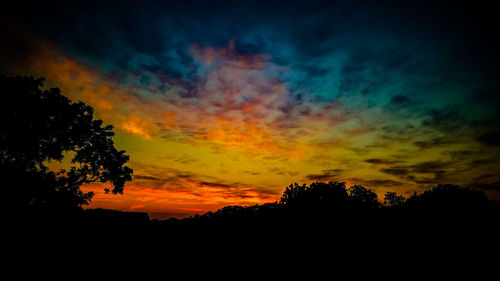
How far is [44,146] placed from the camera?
17031 millimetres

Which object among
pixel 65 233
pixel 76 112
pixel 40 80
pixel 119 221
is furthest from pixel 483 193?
pixel 40 80

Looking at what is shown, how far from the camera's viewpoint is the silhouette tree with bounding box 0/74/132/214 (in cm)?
1523

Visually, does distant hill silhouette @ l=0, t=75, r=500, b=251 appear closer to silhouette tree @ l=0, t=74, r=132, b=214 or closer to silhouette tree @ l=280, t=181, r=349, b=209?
silhouette tree @ l=0, t=74, r=132, b=214

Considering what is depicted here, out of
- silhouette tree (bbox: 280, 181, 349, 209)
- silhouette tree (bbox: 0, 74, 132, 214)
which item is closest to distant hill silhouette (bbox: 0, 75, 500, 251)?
silhouette tree (bbox: 0, 74, 132, 214)

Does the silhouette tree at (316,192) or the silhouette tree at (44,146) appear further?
the silhouette tree at (316,192)

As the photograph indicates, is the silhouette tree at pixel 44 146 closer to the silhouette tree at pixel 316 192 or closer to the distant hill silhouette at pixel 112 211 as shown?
the distant hill silhouette at pixel 112 211

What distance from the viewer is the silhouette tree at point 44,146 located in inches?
600

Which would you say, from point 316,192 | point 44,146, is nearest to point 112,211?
point 44,146

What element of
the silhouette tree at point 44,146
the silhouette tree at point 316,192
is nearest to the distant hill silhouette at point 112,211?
the silhouette tree at point 44,146

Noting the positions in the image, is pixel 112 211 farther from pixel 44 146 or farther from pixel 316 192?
pixel 316 192

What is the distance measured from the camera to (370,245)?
848 centimetres

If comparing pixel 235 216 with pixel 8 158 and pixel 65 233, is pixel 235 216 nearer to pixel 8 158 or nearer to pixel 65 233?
pixel 65 233

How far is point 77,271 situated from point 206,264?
17.7ft

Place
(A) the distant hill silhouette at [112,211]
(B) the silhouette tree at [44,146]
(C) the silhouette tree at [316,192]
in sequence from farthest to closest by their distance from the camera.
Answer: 1. (C) the silhouette tree at [316,192]
2. (B) the silhouette tree at [44,146]
3. (A) the distant hill silhouette at [112,211]
